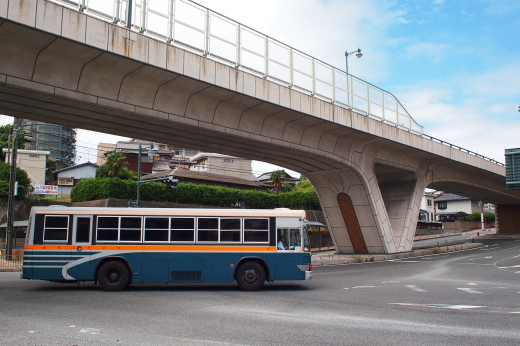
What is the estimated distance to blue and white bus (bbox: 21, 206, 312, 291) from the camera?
13695 millimetres

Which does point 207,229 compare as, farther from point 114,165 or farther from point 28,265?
point 114,165

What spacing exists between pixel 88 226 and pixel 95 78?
15.3ft

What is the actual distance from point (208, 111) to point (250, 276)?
6.95 meters

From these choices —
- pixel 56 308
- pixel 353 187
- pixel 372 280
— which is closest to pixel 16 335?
pixel 56 308

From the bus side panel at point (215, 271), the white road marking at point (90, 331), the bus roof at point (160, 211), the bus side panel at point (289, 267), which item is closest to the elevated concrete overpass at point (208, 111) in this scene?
the bus roof at point (160, 211)

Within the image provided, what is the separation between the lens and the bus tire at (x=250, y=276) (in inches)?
556

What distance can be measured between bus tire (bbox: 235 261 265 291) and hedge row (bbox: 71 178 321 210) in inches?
1140

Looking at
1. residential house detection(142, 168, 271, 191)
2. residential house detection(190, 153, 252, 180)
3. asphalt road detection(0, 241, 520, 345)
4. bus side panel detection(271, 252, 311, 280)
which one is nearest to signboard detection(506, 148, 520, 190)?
asphalt road detection(0, 241, 520, 345)

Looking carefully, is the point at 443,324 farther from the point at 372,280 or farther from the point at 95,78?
the point at 95,78

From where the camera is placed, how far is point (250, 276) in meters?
14.2

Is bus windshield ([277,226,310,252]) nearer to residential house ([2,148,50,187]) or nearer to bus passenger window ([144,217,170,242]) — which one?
bus passenger window ([144,217,170,242])

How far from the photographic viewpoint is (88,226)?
13.9 meters

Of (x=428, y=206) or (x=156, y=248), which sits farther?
(x=428, y=206)

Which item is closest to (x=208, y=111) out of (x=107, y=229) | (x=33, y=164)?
(x=107, y=229)
